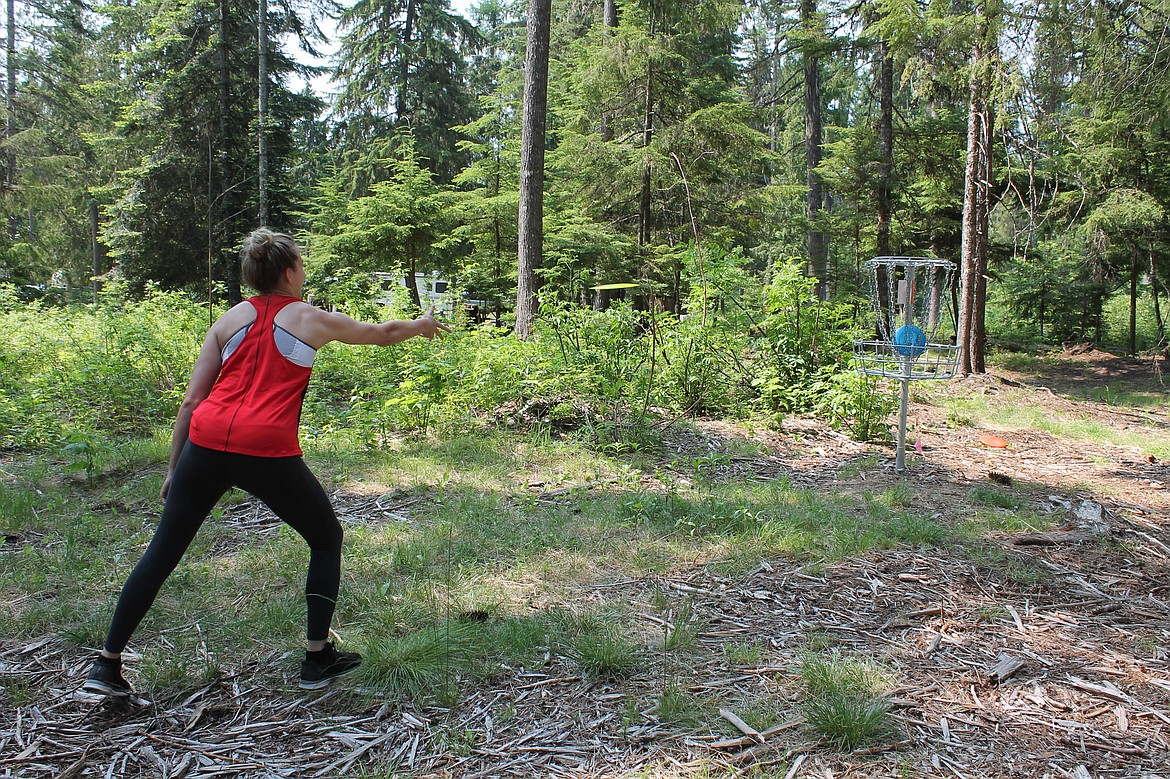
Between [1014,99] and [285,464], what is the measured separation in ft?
36.7

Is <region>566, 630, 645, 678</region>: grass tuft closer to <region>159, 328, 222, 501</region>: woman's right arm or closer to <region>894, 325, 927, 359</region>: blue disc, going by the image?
<region>159, 328, 222, 501</region>: woman's right arm

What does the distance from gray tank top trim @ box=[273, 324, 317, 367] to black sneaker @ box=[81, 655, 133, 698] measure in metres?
1.23

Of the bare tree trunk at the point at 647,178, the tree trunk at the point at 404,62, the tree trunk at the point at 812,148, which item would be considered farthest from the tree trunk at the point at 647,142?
the tree trunk at the point at 404,62

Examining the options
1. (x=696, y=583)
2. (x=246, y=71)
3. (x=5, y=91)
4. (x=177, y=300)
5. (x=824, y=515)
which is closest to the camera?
(x=696, y=583)

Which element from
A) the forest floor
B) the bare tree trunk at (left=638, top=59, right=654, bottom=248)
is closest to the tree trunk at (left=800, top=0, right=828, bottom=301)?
the bare tree trunk at (left=638, top=59, right=654, bottom=248)

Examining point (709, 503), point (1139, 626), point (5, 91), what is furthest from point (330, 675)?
point (5, 91)

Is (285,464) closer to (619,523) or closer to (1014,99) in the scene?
(619,523)

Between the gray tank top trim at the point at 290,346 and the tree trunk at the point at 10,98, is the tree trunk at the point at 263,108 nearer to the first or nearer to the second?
the tree trunk at the point at 10,98

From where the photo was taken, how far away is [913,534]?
14.6ft

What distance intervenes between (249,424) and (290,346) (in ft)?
0.99

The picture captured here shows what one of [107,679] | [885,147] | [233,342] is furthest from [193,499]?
[885,147]

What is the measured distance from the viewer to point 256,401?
8.18 feet

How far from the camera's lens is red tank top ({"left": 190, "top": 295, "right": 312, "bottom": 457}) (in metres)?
2.46

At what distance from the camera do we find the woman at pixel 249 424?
2484mm
